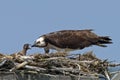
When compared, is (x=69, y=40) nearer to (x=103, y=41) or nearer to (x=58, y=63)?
(x=103, y=41)

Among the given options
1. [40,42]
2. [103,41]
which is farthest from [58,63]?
[40,42]

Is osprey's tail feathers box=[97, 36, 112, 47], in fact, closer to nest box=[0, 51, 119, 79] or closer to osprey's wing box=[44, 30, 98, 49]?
osprey's wing box=[44, 30, 98, 49]

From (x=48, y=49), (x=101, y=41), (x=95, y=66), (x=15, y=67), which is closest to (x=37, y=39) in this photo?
(x=48, y=49)

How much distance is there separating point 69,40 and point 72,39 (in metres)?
0.10

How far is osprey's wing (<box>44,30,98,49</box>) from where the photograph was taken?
1545cm

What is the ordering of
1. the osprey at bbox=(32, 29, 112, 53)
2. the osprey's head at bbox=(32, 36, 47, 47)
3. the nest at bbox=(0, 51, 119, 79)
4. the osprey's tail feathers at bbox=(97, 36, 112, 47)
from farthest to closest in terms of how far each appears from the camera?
the osprey's head at bbox=(32, 36, 47, 47) → the osprey at bbox=(32, 29, 112, 53) → the osprey's tail feathers at bbox=(97, 36, 112, 47) → the nest at bbox=(0, 51, 119, 79)

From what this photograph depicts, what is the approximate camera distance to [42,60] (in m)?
11.5

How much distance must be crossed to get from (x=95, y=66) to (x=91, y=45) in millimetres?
2928

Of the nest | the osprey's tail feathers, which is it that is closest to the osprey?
the osprey's tail feathers

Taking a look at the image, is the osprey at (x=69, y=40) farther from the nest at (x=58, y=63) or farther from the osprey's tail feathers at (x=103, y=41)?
the nest at (x=58, y=63)

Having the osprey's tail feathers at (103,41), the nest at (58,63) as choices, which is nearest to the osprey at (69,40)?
the osprey's tail feathers at (103,41)

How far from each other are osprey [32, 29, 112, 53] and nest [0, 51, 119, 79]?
1.81 metres

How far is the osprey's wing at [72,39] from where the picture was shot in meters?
15.5

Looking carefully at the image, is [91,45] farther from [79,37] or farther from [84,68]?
[84,68]
